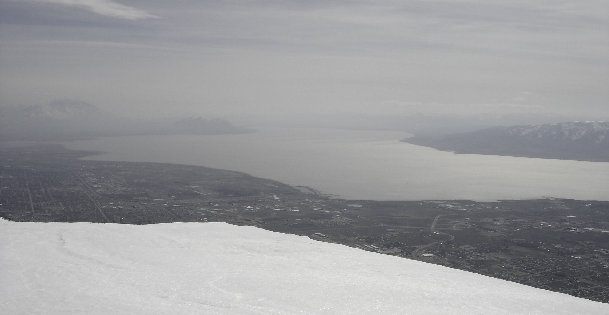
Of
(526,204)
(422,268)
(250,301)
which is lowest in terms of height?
(526,204)

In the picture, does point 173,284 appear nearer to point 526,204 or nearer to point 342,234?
point 342,234

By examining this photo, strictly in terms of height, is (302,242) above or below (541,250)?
above

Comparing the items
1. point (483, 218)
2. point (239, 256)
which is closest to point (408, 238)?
point (483, 218)

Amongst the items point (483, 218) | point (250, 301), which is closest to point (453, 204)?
point (483, 218)

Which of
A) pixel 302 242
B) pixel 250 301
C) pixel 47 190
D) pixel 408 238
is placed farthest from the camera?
pixel 47 190

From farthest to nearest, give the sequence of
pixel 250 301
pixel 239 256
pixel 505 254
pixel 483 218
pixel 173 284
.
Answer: pixel 483 218 → pixel 505 254 → pixel 239 256 → pixel 173 284 → pixel 250 301

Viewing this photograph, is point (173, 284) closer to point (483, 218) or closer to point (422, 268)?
point (422, 268)

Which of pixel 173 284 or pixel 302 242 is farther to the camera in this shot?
pixel 302 242
